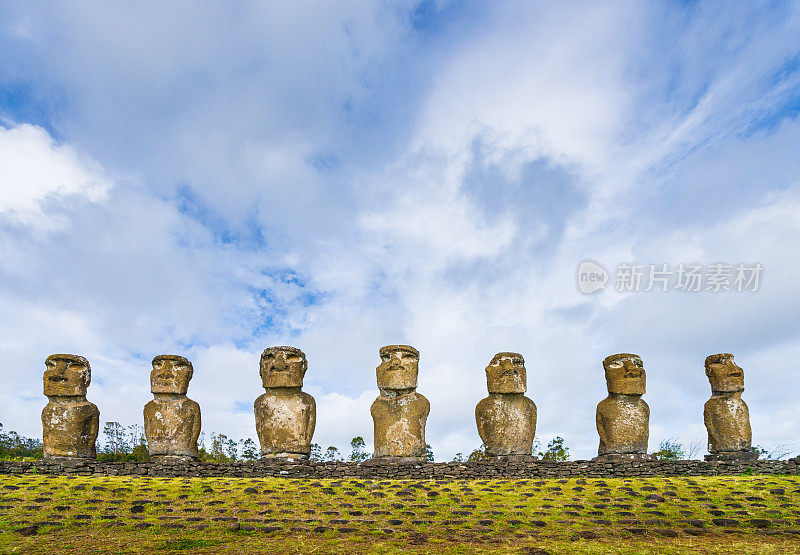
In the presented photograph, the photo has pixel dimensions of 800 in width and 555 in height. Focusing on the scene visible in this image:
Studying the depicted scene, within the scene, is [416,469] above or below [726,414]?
below

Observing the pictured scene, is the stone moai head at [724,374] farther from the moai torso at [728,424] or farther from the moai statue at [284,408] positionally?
the moai statue at [284,408]

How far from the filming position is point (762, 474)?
16094mm

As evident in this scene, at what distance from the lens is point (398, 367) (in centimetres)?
1730

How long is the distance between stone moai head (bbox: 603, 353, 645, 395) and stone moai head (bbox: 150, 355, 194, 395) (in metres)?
11.6

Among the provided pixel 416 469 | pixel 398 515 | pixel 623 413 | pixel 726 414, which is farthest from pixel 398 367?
pixel 726 414

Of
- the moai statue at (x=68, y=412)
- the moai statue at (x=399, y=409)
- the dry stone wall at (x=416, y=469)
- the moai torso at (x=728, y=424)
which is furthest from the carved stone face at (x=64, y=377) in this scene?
the moai torso at (x=728, y=424)

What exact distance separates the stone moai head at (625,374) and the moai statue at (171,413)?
37.1 feet

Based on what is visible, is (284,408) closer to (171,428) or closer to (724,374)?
(171,428)

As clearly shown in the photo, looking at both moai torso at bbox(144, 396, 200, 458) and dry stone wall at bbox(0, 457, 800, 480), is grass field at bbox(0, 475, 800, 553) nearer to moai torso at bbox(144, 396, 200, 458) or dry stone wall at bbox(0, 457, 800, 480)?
dry stone wall at bbox(0, 457, 800, 480)

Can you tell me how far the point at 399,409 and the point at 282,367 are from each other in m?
3.34

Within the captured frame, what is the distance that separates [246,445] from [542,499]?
679 inches

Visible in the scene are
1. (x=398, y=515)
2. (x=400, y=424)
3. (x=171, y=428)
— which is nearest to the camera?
(x=398, y=515)

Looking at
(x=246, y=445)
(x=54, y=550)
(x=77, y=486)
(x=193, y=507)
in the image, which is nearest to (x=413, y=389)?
(x=193, y=507)

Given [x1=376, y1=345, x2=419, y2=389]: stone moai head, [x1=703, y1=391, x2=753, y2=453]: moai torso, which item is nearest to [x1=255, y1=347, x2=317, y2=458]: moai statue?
[x1=376, y1=345, x2=419, y2=389]: stone moai head
